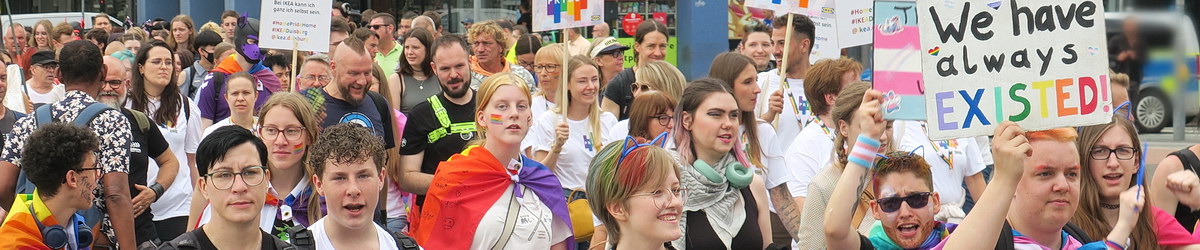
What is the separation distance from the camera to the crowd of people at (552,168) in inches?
178

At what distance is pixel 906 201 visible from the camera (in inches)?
179

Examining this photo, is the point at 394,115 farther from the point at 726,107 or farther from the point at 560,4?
the point at 726,107

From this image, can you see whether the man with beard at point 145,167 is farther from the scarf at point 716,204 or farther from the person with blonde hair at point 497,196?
the scarf at point 716,204

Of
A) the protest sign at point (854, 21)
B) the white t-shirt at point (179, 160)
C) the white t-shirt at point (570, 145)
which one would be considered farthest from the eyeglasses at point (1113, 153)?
the protest sign at point (854, 21)

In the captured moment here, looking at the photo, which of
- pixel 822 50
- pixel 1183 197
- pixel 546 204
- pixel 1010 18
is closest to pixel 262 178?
pixel 546 204

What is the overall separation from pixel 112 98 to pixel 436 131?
63.1 inches

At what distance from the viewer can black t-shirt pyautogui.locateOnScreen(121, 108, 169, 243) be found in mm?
6418

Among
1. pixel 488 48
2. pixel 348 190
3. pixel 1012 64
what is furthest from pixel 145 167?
pixel 488 48

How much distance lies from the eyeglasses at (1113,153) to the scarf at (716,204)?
1.26 meters

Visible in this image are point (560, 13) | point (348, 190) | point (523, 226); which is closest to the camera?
point (348, 190)

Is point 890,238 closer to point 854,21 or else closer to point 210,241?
point 210,241

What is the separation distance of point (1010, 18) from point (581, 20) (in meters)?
5.07

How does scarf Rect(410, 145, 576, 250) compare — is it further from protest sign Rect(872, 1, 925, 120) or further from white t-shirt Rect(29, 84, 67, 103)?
white t-shirt Rect(29, 84, 67, 103)

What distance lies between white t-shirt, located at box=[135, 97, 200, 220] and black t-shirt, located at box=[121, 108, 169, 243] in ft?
0.39
